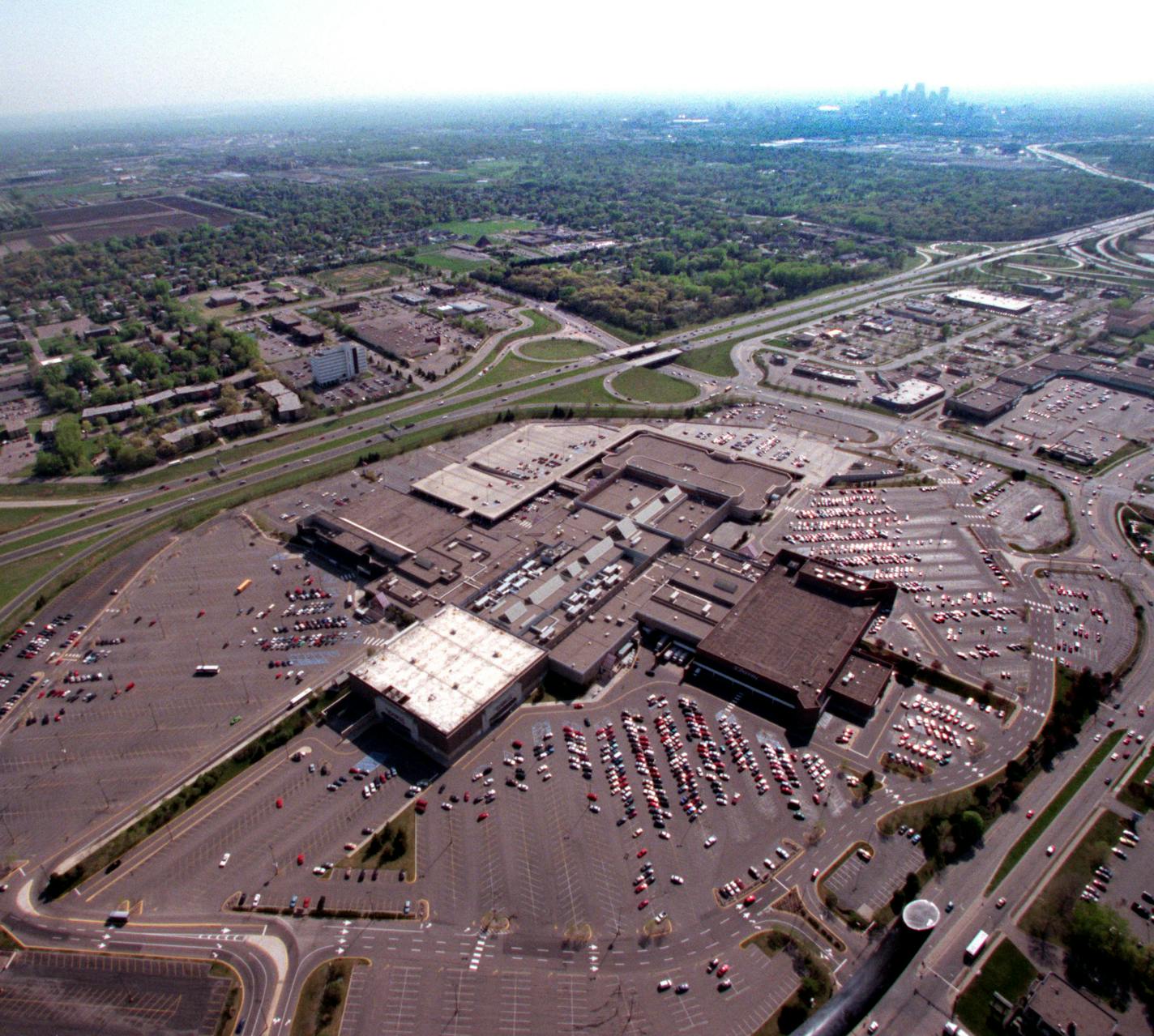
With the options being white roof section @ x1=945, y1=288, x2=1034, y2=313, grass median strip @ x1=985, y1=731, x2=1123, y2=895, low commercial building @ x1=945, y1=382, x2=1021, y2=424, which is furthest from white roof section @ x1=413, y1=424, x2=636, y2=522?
white roof section @ x1=945, y1=288, x2=1034, y2=313

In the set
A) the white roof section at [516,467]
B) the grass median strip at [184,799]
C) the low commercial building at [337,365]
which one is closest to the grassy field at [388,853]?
the grass median strip at [184,799]

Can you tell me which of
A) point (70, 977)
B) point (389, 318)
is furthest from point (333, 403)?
point (70, 977)

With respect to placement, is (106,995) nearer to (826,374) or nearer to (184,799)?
(184,799)

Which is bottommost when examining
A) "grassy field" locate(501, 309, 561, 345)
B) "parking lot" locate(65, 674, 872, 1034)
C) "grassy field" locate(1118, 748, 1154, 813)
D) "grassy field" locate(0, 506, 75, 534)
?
"grassy field" locate(0, 506, 75, 534)

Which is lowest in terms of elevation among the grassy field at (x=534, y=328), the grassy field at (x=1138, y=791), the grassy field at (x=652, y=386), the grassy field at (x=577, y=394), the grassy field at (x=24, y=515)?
the grassy field at (x=24, y=515)

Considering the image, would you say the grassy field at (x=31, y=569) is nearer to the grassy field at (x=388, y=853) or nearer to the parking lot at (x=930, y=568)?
the grassy field at (x=388, y=853)

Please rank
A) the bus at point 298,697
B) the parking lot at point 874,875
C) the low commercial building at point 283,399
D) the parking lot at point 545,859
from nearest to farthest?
the parking lot at point 545,859, the parking lot at point 874,875, the bus at point 298,697, the low commercial building at point 283,399

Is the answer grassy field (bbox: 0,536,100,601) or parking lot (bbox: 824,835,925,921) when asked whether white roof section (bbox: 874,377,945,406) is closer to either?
parking lot (bbox: 824,835,925,921)
